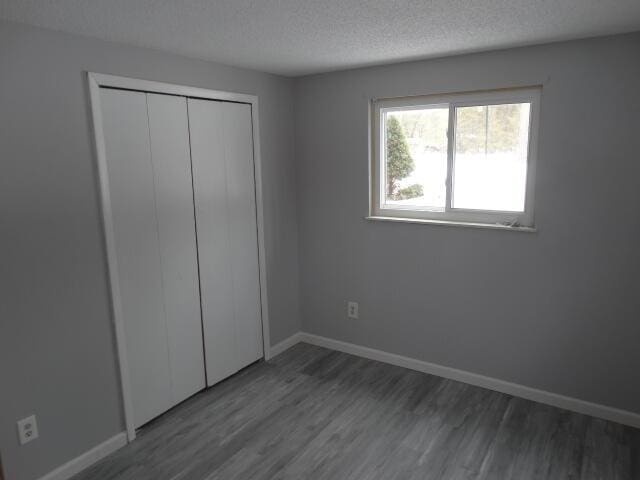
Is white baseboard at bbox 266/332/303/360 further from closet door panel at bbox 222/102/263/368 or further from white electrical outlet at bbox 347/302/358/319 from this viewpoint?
white electrical outlet at bbox 347/302/358/319

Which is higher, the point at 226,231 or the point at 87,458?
the point at 226,231

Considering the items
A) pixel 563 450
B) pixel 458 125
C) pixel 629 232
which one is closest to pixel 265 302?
pixel 458 125

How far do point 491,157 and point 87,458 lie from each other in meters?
2.96

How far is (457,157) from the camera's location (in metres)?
3.11

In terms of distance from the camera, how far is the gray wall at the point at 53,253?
206 centimetres

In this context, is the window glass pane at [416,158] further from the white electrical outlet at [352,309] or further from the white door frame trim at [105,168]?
the white door frame trim at [105,168]

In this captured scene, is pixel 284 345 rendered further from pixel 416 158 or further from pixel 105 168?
pixel 105 168

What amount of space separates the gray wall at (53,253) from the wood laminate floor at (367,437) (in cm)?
35

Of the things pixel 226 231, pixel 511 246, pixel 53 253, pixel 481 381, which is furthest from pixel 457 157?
pixel 53 253

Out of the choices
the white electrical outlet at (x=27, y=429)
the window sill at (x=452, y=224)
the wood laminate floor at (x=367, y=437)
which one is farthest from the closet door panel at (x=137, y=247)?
the window sill at (x=452, y=224)

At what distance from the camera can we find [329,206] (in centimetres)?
366

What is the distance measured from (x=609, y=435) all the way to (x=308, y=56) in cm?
282

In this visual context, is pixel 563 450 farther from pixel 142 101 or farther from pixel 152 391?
pixel 142 101

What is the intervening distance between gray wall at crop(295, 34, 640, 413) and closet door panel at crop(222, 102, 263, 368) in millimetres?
555
